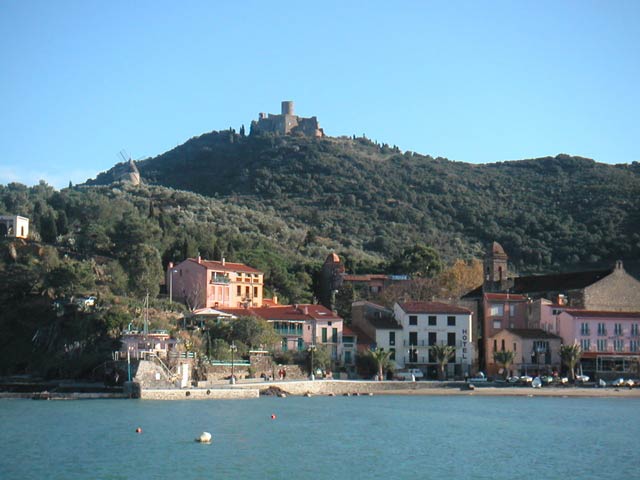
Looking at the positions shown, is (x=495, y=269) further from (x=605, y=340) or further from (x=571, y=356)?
(x=571, y=356)

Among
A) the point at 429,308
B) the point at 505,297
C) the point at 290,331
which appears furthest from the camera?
the point at 505,297

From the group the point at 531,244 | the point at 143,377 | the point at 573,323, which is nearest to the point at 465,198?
the point at 531,244

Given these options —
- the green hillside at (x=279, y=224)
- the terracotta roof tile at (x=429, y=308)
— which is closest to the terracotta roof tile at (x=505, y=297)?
the terracotta roof tile at (x=429, y=308)

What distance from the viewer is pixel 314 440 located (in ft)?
139

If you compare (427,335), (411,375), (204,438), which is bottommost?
(204,438)

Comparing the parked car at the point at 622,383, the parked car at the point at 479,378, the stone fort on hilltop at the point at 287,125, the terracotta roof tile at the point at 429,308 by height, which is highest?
the stone fort on hilltop at the point at 287,125

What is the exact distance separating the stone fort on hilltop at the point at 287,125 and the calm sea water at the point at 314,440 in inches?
5083

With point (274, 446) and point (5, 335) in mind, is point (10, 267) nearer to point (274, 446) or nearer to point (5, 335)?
point (5, 335)

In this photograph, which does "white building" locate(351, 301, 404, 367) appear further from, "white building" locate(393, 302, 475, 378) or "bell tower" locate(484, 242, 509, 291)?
"bell tower" locate(484, 242, 509, 291)

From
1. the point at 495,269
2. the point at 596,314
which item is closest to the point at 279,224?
the point at 495,269

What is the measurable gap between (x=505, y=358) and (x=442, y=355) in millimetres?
4597

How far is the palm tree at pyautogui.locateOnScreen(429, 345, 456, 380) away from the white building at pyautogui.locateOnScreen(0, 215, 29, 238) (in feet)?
121

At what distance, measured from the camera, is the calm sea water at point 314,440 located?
3519cm

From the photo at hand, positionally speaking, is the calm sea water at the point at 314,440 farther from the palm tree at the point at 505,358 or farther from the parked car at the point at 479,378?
the palm tree at the point at 505,358
